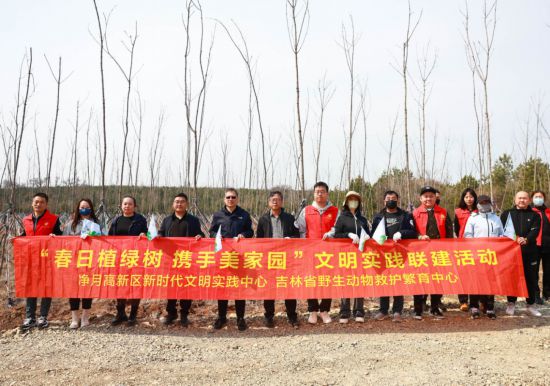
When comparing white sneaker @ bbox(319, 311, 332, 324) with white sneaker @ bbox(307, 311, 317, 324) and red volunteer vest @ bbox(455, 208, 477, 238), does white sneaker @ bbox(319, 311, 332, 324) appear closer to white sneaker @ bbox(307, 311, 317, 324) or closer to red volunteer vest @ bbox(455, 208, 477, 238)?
white sneaker @ bbox(307, 311, 317, 324)

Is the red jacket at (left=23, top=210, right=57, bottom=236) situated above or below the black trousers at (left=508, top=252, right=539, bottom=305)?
above

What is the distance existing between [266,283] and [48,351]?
2.41m

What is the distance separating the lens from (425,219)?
16.1ft

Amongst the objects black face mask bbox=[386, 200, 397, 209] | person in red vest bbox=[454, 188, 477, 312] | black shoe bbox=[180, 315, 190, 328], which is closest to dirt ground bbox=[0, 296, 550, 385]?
black shoe bbox=[180, 315, 190, 328]

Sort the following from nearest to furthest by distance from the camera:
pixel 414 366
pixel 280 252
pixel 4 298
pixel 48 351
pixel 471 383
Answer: pixel 471 383, pixel 414 366, pixel 48 351, pixel 280 252, pixel 4 298

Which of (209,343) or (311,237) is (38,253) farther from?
(311,237)

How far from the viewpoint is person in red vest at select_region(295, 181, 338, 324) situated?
469cm

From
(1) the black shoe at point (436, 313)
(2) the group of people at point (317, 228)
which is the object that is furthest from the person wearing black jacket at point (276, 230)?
(1) the black shoe at point (436, 313)

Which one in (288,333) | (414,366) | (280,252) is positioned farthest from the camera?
(280,252)

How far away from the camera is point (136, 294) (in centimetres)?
469

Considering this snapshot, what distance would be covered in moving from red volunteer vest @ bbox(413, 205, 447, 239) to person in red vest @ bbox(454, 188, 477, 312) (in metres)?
0.39

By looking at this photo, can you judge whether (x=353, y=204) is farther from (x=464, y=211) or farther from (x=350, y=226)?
(x=464, y=211)

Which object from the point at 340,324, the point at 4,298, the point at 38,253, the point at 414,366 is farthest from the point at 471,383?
the point at 4,298

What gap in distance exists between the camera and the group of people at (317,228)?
4.70 metres
